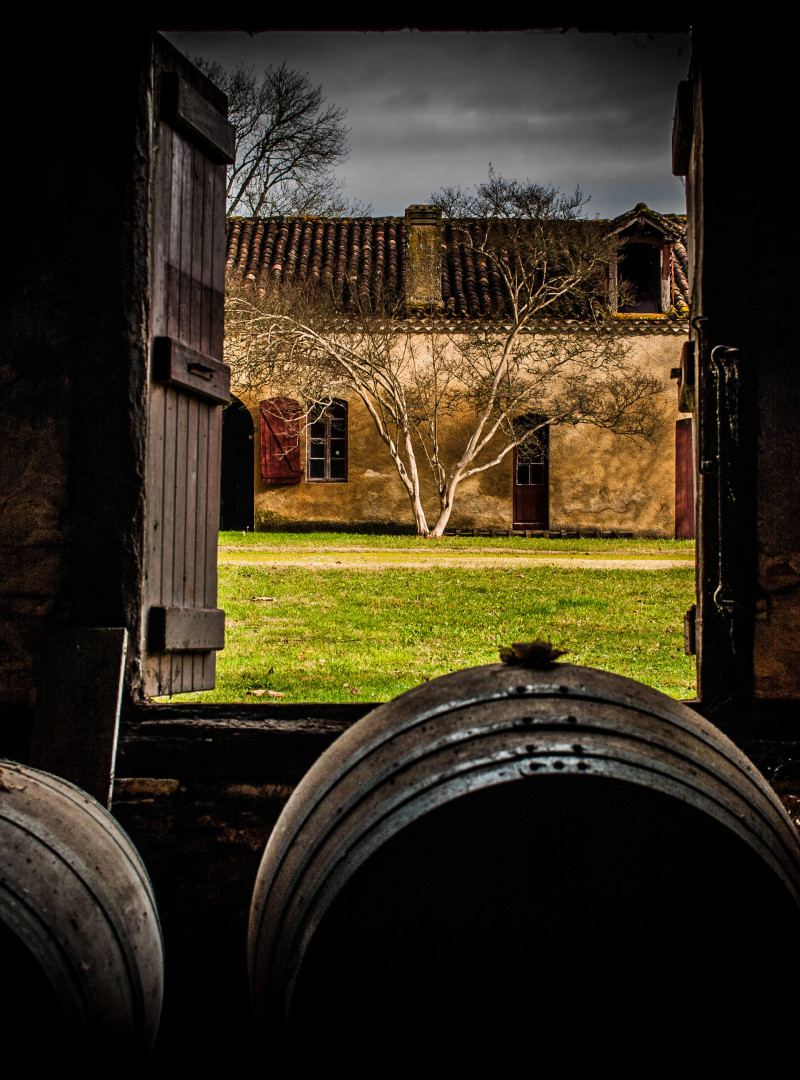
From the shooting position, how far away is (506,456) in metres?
19.5

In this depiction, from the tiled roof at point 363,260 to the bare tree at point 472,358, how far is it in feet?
1.88

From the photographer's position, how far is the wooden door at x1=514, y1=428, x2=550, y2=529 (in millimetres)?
19797

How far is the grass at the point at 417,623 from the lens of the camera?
6316 millimetres

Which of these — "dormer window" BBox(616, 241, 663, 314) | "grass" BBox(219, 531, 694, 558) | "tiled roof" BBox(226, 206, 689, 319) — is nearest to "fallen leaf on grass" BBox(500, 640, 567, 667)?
"grass" BBox(219, 531, 694, 558)

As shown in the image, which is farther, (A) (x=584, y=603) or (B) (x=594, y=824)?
(A) (x=584, y=603)

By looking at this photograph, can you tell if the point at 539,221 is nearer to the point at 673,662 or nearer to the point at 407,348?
the point at 407,348

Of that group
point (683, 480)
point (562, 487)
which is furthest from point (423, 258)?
point (683, 480)

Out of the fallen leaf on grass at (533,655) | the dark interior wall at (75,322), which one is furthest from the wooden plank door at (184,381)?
the fallen leaf on grass at (533,655)

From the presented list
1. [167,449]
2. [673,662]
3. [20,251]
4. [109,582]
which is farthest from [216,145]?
[673,662]

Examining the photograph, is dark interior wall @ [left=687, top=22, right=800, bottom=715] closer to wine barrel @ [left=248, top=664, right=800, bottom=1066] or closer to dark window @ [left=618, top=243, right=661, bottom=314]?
wine barrel @ [left=248, top=664, right=800, bottom=1066]

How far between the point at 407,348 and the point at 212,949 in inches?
649

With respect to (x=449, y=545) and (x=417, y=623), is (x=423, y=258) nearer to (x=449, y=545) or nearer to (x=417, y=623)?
(x=449, y=545)

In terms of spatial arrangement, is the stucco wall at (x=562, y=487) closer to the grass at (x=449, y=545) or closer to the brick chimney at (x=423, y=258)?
the grass at (x=449, y=545)

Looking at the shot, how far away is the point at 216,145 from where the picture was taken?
13.7ft
